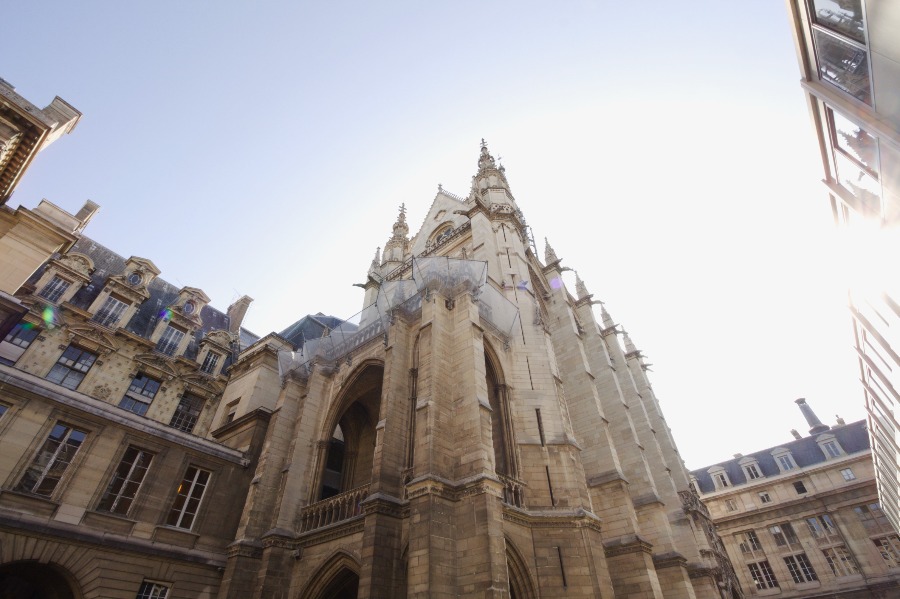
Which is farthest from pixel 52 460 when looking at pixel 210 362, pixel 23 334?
pixel 210 362

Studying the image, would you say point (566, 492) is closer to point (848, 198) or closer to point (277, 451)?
point (848, 198)

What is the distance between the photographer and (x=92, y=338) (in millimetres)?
→ 16188

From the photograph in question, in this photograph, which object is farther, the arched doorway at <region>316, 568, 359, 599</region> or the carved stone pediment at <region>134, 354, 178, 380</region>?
the carved stone pediment at <region>134, 354, 178, 380</region>

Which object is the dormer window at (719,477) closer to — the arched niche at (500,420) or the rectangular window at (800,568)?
the rectangular window at (800,568)

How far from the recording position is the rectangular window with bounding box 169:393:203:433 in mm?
17688

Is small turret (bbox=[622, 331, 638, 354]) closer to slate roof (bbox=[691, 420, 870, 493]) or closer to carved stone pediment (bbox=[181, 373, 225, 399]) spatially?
slate roof (bbox=[691, 420, 870, 493])

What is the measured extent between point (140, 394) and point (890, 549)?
40906 mm

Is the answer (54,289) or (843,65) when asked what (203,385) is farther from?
(843,65)

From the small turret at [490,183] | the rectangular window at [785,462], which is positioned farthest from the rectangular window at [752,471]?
the small turret at [490,183]

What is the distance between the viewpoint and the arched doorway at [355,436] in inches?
557

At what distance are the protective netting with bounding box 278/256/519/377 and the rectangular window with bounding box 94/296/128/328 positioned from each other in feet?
25.7

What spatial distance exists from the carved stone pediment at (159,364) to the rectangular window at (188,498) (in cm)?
678

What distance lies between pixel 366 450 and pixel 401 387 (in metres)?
5.11

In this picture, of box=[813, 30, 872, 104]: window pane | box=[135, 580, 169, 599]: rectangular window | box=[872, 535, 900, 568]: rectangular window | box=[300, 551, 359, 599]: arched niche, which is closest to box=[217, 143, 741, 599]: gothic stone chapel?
box=[300, 551, 359, 599]: arched niche
